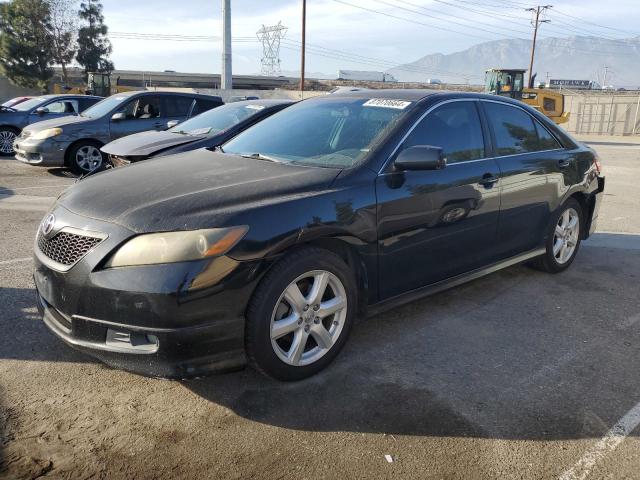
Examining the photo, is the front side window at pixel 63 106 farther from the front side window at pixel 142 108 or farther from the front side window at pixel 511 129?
the front side window at pixel 511 129

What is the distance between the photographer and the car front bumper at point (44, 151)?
989 centimetres

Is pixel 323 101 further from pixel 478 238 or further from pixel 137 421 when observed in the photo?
pixel 137 421

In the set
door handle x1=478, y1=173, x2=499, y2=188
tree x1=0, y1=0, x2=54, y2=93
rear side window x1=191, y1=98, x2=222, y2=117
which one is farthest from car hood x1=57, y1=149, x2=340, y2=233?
tree x1=0, y1=0, x2=54, y2=93

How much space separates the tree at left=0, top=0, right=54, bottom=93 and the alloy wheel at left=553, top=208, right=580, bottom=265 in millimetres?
46600

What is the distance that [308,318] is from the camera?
10.0 ft

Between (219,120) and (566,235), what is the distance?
15.7ft

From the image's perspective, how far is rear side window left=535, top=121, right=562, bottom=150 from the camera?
4.81 meters

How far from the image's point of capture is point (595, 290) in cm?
480

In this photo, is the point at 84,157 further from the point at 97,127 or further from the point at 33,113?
the point at 33,113

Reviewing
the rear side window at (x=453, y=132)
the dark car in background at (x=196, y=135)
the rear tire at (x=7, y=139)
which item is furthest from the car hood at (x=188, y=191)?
the rear tire at (x=7, y=139)

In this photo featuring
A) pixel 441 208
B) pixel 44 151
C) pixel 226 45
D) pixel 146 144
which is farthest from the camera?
pixel 226 45

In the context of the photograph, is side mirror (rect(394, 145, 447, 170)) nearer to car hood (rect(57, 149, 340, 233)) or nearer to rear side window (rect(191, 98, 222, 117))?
car hood (rect(57, 149, 340, 233))

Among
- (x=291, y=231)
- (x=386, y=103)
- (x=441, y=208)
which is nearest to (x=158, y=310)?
(x=291, y=231)

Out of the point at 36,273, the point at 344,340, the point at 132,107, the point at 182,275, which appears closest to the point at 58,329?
the point at 36,273
